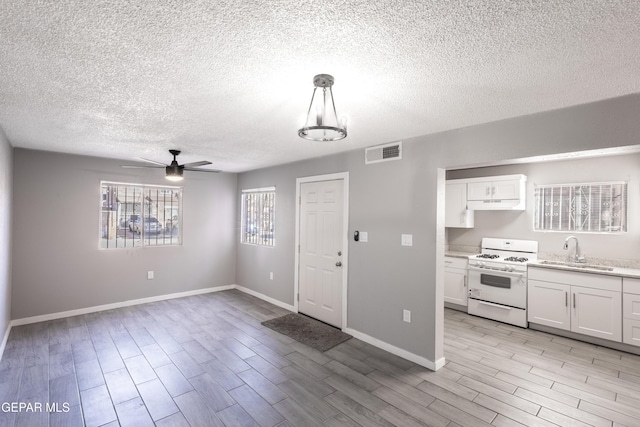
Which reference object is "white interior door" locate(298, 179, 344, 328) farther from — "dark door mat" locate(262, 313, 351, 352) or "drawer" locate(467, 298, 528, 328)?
"drawer" locate(467, 298, 528, 328)

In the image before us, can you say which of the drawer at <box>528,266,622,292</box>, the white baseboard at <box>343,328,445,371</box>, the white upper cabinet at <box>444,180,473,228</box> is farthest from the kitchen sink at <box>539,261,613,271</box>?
the white baseboard at <box>343,328,445,371</box>

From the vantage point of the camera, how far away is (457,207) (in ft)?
17.0

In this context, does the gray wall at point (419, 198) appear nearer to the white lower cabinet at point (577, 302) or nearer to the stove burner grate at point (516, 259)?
the white lower cabinet at point (577, 302)

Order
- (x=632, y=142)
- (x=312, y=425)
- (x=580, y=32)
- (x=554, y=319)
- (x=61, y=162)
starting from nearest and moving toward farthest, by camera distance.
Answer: (x=580, y=32)
(x=632, y=142)
(x=312, y=425)
(x=554, y=319)
(x=61, y=162)

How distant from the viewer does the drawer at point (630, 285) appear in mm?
3385

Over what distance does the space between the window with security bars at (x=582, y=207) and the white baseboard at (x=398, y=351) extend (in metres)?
2.95

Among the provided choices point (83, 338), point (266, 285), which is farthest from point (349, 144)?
point (83, 338)

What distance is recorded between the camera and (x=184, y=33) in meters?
1.44

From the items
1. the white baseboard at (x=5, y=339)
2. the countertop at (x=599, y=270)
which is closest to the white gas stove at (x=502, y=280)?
the countertop at (x=599, y=270)

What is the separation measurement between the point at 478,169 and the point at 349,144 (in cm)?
276

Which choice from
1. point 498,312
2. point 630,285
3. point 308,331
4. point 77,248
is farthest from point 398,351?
point 77,248

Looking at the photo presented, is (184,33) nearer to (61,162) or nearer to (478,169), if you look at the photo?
(61,162)

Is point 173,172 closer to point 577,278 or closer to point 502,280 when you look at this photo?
point 502,280

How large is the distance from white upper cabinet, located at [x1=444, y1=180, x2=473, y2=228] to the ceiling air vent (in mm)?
2059
